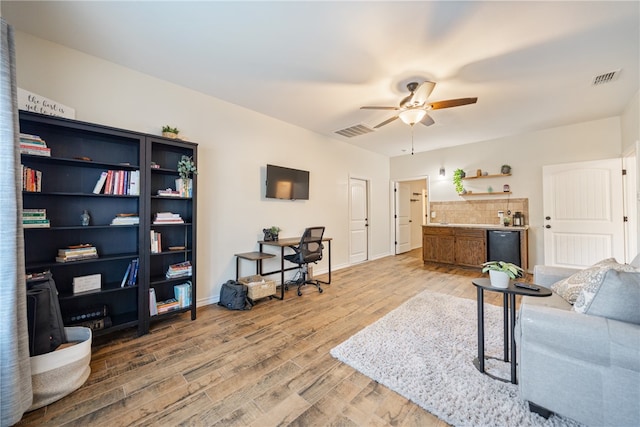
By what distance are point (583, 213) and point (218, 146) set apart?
5946 mm

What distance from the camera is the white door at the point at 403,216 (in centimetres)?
684

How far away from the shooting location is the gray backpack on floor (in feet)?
10.0

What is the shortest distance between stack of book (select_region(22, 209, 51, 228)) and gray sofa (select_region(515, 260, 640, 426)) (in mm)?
3503

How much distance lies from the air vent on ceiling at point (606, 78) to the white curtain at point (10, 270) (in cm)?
519

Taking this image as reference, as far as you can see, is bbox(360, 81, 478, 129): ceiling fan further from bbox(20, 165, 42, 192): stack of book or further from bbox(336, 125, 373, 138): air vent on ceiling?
bbox(20, 165, 42, 192): stack of book

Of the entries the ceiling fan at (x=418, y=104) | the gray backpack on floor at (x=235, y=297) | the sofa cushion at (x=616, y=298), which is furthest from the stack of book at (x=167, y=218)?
the sofa cushion at (x=616, y=298)

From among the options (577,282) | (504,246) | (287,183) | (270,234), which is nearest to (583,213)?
(504,246)

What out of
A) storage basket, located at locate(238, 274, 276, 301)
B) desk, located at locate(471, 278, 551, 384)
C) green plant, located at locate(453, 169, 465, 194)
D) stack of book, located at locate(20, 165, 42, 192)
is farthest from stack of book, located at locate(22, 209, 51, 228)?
green plant, located at locate(453, 169, 465, 194)

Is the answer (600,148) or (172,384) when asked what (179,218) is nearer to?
(172,384)

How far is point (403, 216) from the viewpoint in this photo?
23.6 ft

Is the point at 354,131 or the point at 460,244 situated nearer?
the point at 354,131

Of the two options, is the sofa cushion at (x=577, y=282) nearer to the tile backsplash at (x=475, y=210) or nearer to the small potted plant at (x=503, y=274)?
the small potted plant at (x=503, y=274)

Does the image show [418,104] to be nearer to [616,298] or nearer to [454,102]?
[454,102]

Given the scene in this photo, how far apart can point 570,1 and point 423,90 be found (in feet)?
3.67
